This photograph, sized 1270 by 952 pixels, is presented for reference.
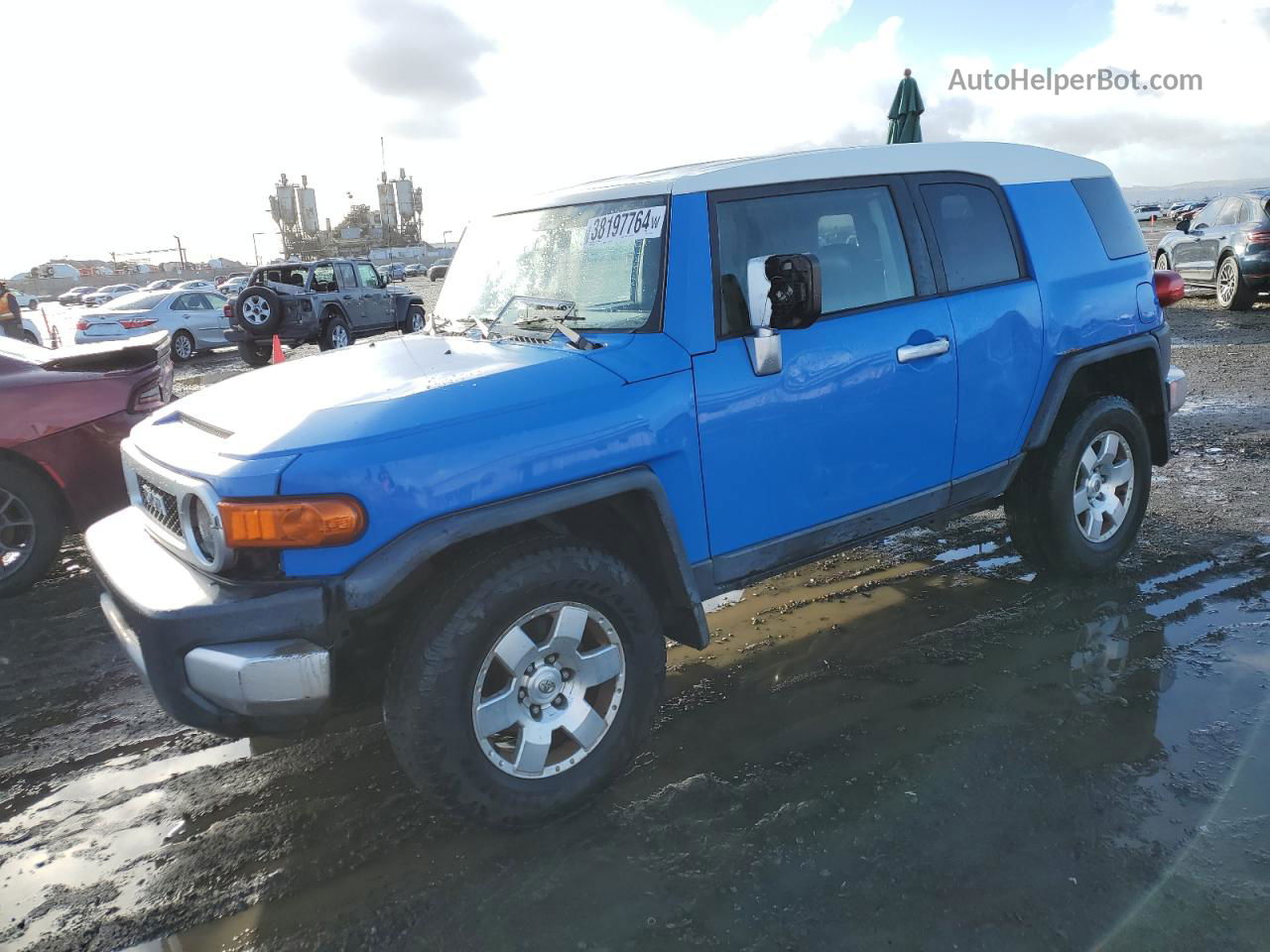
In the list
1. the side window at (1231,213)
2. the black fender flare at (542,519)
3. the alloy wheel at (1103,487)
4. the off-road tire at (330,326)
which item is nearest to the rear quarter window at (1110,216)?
the alloy wheel at (1103,487)

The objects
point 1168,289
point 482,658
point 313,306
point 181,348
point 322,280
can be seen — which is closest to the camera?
point 482,658

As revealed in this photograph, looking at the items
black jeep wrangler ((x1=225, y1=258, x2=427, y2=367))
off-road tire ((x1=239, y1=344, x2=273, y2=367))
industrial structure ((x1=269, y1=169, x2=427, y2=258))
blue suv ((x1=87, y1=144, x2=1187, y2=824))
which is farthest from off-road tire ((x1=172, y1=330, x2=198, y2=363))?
industrial structure ((x1=269, y1=169, x2=427, y2=258))

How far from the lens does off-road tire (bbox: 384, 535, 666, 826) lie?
8.14 ft

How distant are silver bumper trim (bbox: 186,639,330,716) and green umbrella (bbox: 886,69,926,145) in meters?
10.5

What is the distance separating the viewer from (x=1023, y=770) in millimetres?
2908

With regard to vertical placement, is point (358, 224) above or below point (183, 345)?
above

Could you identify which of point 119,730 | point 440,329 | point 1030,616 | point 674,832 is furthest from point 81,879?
point 1030,616

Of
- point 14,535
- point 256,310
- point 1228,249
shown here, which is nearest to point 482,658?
point 14,535

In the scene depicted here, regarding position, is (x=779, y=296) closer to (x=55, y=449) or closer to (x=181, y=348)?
(x=55, y=449)

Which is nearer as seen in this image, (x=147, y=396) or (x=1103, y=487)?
(x=1103, y=487)

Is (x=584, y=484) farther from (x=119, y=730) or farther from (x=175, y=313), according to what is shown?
(x=175, y=313)

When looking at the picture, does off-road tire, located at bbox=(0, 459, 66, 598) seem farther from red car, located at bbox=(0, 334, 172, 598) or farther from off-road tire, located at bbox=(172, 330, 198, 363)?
off-road tire, located at bbox=(172, 330, 198, 363)

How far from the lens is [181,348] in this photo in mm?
18281

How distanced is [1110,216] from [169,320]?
18334 millimetres
